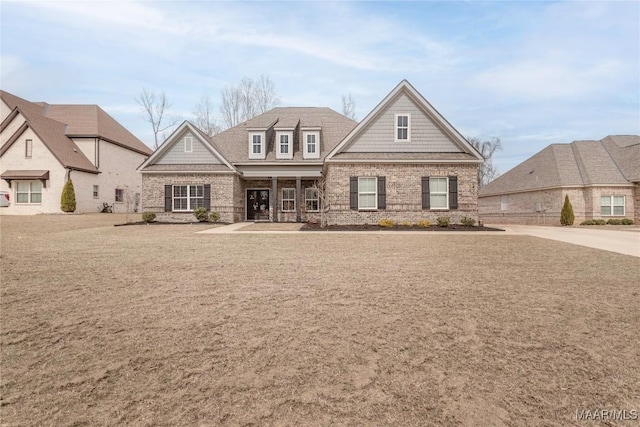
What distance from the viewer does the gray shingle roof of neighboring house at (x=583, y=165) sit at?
24.8 meters

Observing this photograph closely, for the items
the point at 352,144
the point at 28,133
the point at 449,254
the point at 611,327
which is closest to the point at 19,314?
the point at 611,327

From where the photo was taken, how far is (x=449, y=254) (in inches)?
342

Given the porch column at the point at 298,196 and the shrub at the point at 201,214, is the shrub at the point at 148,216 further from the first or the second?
the porch column at the point at 298,196

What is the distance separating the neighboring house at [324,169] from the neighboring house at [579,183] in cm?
1211

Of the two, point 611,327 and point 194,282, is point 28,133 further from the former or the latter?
point 611,327

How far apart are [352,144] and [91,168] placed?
22904mm

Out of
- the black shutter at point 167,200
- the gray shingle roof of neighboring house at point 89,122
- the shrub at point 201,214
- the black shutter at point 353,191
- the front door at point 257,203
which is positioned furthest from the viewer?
the gray shingle roof of neighboring house at point 89,122

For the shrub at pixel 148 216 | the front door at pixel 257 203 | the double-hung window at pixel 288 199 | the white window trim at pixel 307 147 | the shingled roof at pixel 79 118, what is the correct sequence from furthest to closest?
the shingled roof at pixel 79 118
the front door at pixel 257 203
the double-hung window at pixel 288 199
the white window trim at pixel 307 147
the shrub at pixel 148 216

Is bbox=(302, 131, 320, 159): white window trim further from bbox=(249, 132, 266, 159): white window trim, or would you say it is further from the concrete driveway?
the concrete driveway

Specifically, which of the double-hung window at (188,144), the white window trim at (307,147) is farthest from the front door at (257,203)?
the double-hung window at (188,144)

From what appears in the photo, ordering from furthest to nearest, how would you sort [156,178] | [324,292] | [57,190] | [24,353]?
1. [57,190]
2. [156,178]
3. [324,292]
4. [24,353]

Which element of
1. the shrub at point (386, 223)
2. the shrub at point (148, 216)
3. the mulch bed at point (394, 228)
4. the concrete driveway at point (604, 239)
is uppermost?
the shrub at point (148, 216)

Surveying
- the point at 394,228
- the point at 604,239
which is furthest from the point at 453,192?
the point at 604,239

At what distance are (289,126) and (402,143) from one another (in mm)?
8798
